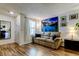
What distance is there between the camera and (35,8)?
171 centimetres

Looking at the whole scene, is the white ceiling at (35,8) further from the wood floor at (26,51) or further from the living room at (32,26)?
the wood floor at (26,51)

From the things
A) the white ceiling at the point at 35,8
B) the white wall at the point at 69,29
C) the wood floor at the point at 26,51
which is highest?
the white ceiling at the point at 35,8

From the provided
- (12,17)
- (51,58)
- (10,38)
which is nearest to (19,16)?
(12,17)

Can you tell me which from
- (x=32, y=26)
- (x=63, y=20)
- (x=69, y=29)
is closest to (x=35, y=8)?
(x=32, y=26)

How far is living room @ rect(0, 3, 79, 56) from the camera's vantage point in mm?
1704

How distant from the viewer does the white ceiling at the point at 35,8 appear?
1670 millimetres

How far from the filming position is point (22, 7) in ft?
5.57

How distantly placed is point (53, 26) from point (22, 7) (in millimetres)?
976

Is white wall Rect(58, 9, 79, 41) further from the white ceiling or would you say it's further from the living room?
the white ceiling

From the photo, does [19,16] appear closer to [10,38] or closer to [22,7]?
[22,7]

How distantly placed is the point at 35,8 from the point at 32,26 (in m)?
0.45

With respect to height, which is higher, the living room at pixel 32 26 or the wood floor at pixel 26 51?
the living room at pixel 32 26

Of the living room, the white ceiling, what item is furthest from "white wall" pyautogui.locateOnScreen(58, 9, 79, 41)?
the white ceiling

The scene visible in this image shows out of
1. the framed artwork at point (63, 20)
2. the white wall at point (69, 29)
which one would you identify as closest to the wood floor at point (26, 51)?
the white wall at point (69, 29)
